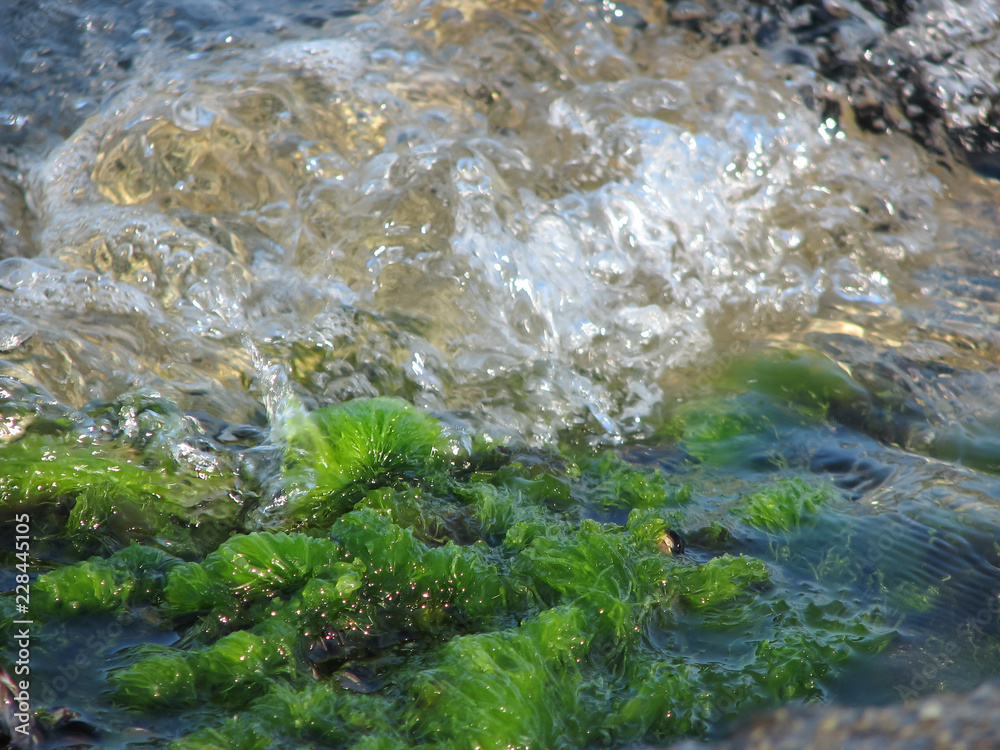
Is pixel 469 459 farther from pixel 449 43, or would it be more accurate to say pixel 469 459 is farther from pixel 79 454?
pixel 449 43

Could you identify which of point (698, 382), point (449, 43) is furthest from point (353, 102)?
point (698, 382)

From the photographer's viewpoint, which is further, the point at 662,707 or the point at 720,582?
the point at 720,582

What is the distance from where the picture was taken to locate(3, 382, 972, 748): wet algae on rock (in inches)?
79.0

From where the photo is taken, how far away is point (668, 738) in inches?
80.8

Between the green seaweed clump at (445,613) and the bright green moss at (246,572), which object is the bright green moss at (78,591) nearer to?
the green seaweed clump at (445,613)

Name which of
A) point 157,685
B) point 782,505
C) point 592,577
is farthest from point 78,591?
point 782,505

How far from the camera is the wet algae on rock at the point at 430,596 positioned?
2.01 metres

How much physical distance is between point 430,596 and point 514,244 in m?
2.27

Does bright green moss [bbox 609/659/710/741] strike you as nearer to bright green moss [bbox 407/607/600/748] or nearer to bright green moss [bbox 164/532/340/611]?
bright green moss [bbox 407/607/600/748]

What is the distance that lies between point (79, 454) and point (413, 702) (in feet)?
4.88

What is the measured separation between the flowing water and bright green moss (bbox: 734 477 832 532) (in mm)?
184

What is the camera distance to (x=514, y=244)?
4180mm

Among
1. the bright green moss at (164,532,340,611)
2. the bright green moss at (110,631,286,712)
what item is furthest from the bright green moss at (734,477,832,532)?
the bright green moss at (110,631,286,712)

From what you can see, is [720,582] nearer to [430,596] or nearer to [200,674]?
[430,596]
